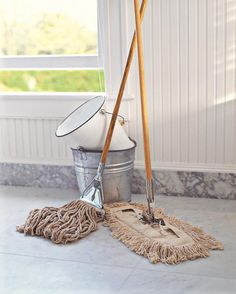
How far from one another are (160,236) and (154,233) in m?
0.04

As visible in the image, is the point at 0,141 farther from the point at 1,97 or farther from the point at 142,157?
the point at 142,157

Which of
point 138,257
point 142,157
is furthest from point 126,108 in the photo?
point 138,257

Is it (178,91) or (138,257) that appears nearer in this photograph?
(138,257)

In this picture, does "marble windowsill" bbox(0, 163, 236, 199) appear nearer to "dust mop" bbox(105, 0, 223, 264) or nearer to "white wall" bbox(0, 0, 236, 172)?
"white wall" bbox(0, 0, 236, 172)

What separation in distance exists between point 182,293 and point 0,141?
197 centimetres

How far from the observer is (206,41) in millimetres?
3395

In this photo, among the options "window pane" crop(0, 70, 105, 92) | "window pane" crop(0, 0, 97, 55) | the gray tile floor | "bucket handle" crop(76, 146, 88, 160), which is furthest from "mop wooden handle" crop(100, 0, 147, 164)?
"window pane" crop(0, 70, 105, 92)

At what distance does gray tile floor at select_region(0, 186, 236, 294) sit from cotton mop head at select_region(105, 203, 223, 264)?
1.6 inches

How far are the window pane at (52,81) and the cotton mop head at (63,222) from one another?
187cm

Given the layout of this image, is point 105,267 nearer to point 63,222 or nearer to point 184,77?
point 63,222

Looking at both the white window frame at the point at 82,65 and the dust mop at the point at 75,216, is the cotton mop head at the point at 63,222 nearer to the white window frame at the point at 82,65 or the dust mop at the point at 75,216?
the dust mop at the point at 75,216

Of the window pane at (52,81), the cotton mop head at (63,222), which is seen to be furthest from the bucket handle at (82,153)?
the window pane at (52,81)

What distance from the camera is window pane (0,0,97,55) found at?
381cm

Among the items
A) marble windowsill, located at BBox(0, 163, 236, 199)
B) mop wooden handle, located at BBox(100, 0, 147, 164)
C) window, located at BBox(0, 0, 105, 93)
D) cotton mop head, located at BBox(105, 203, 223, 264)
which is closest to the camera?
cotton mop head, located at BBox(105, 203, 223, 264)
